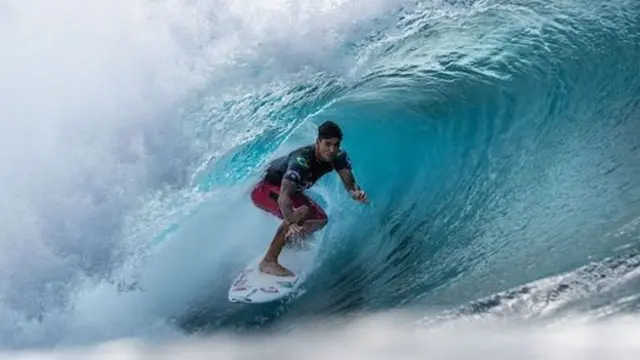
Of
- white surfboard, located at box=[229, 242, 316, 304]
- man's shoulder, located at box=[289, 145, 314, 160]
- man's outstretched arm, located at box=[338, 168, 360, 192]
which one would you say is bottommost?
white surfboard, located at box=[229, 242, 316, 304]

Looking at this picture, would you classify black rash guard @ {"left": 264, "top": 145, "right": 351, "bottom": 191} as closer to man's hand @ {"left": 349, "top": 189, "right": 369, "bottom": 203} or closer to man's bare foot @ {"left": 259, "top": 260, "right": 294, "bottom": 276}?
man's hand @ {"left": 349, "top": 189, "right": 369, "bottom": 203}

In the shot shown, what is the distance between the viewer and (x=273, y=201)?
15.8ft

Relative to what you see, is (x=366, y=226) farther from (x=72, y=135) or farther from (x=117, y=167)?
(x=72, y=135)

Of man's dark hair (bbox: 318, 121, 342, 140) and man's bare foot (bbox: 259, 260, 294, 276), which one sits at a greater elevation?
man's dark hair (bbox: 318, 121, 342, 140)

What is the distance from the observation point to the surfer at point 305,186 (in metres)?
4.57

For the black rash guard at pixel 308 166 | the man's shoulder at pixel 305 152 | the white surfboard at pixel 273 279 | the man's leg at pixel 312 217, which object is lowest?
the white surfboard at pixel 273 279

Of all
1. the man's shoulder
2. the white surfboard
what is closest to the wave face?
the white surfboard

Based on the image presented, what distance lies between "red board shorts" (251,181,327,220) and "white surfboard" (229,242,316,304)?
17 centimetres

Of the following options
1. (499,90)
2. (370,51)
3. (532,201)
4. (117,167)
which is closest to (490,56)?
(499,90)

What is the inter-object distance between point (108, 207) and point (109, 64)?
7.41 ft

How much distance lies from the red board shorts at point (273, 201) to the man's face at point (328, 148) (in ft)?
0.76

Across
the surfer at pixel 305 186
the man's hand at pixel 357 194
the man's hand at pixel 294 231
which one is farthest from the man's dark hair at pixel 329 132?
the man's hand at pixel 294 231

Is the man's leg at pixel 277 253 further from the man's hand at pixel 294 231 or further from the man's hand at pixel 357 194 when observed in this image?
the man's hand at pixel 357 194

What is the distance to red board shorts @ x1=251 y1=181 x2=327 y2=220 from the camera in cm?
463
